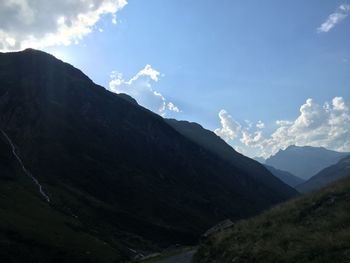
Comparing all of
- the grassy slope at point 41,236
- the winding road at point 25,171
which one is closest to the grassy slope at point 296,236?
the grassy slope at point 41,236

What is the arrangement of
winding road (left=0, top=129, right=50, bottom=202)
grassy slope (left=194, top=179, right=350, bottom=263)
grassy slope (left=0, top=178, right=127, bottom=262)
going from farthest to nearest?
winding road (left=0, top=129, right=50, bottom=202), grassy slope (left=0, top=178, right=127, bottom=262), grassy slope (left=194, top=179, right=350, bottom=263)

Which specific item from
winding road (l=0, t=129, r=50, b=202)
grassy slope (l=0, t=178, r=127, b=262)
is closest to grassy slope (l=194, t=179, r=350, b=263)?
grassy slope (l=0, t=178, r=127, b=262)

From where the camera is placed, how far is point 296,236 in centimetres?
1703

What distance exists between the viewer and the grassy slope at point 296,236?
1460 centimetres

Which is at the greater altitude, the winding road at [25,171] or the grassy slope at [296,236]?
the winding road at [25,171]

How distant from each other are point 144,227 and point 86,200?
20.7 meters

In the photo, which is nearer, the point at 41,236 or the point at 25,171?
the point at 41,236

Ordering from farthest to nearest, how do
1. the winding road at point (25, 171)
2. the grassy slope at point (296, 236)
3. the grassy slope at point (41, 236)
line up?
1. the winding road at point (25, 171)
2. the grassy slope at point (41, 236)
3. the grassy slope at point (296, 236)

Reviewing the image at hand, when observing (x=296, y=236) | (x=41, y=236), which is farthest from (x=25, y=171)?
(x=296, y=236)

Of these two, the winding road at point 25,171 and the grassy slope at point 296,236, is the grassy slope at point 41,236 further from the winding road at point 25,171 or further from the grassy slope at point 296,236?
the grassy slope at point 296,236

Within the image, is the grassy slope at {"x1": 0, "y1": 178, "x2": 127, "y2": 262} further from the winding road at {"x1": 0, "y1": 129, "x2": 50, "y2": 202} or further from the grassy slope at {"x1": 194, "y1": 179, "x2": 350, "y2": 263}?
the grassy slope at {"x1": 194, "y1": 179, "x2": 350, "y2": 263}

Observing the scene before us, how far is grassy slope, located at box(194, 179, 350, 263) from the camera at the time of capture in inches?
575

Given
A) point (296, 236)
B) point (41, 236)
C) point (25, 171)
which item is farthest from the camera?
point (25, 171)

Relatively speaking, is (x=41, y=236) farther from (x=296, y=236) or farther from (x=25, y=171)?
(x=296, y=236)
